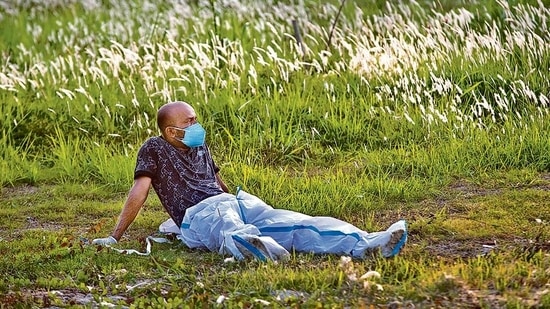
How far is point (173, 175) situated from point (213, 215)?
19.1 inches

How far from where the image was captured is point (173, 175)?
6.91 m

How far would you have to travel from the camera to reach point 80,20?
14031mm

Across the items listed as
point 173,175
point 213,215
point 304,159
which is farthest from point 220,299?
point 304,159

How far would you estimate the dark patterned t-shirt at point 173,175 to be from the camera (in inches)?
272

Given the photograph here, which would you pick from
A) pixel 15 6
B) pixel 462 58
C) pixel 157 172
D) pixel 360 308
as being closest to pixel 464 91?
pixel 462 58

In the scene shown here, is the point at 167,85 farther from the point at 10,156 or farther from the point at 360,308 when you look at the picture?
the point at 360,308

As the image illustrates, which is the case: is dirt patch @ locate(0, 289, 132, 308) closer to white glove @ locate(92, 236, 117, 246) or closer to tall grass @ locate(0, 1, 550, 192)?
white glove @ locate(92, 236, 117, 246)

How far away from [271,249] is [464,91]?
4.28m

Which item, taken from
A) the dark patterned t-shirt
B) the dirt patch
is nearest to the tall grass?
the dark patterned t-shirt

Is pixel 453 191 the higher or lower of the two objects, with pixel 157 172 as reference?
lower

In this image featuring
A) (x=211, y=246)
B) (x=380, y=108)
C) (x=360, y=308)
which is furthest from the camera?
(x=380, y=108)

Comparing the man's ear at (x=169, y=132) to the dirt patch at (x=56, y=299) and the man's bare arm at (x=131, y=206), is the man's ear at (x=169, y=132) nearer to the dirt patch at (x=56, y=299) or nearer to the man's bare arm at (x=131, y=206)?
the man's bare arm at (x=131, y=206)

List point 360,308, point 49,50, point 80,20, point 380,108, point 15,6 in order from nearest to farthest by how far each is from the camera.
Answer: point 360,308 < point 380,108 < point 49,50 < point 80,20 < point 15,6

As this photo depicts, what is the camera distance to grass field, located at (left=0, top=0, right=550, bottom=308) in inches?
223
